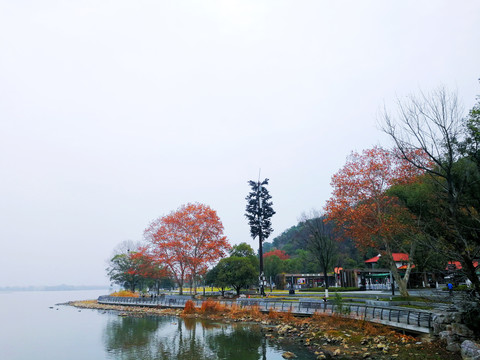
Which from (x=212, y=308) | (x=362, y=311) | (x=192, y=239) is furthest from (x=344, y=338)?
(x=192, y=239)

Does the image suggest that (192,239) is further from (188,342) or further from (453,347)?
(453,347)

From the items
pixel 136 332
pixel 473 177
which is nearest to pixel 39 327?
pixel 136 332

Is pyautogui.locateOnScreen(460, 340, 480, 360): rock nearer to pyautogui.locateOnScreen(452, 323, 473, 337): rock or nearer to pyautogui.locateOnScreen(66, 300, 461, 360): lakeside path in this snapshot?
pyautogui.locateOnScreen(66, 300, 461, 360): lakeside path

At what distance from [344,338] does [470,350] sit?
8424 millimetres

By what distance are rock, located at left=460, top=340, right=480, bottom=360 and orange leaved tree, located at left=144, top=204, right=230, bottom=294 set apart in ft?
121

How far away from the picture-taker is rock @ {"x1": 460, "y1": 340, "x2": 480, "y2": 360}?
43.1ft

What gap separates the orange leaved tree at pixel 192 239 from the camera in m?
48.5

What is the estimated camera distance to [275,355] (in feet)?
64.3

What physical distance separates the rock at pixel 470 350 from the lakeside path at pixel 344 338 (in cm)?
65

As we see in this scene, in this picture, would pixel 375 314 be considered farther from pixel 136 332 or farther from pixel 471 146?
pixel 136 332

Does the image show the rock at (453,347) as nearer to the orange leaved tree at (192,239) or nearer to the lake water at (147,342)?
the lake water at (147,342)

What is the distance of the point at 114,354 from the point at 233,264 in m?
26.1

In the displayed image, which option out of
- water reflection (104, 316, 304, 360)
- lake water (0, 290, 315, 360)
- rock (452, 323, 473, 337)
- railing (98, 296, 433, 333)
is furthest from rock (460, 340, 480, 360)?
water reflection (104, 316, 304, 360)

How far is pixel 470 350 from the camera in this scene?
531 inches
